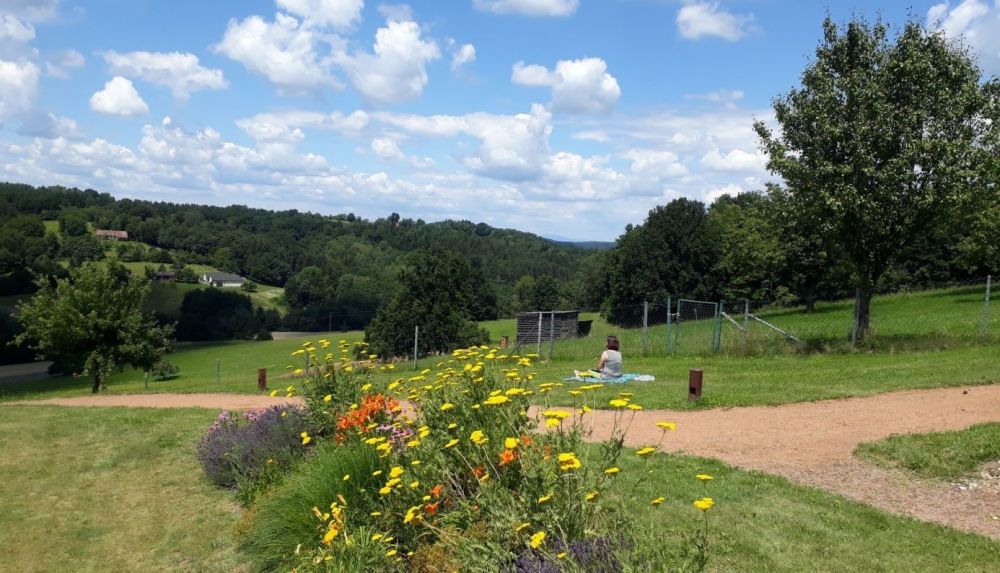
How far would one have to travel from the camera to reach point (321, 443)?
6.51 m

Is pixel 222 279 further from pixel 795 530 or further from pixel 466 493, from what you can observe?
pixel 795 530

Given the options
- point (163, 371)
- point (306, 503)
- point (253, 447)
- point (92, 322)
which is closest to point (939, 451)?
point (306, 503)

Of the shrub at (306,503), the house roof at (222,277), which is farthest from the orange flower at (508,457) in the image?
the house roof at (222,277)

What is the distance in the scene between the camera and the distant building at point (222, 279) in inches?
4669

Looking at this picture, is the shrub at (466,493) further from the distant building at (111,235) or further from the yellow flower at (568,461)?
the distant building at (111,235)

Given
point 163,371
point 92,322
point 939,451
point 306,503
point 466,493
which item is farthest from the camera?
point 163,371

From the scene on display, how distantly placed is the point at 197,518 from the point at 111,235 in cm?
14361

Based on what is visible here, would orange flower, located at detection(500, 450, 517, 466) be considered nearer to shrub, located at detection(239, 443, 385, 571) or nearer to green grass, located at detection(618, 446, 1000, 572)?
green grass, located at detection(618, 446, 1000, 572)

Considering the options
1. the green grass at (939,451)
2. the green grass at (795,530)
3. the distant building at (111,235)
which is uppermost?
the distant building at (111,235)

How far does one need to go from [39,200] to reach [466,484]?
166 m

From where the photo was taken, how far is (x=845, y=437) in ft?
27.0

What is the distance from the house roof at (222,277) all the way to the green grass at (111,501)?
11644 centimetres

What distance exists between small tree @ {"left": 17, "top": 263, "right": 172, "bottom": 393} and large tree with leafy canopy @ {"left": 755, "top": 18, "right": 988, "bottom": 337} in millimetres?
21937

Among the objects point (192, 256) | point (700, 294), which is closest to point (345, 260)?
point (192, 256)
